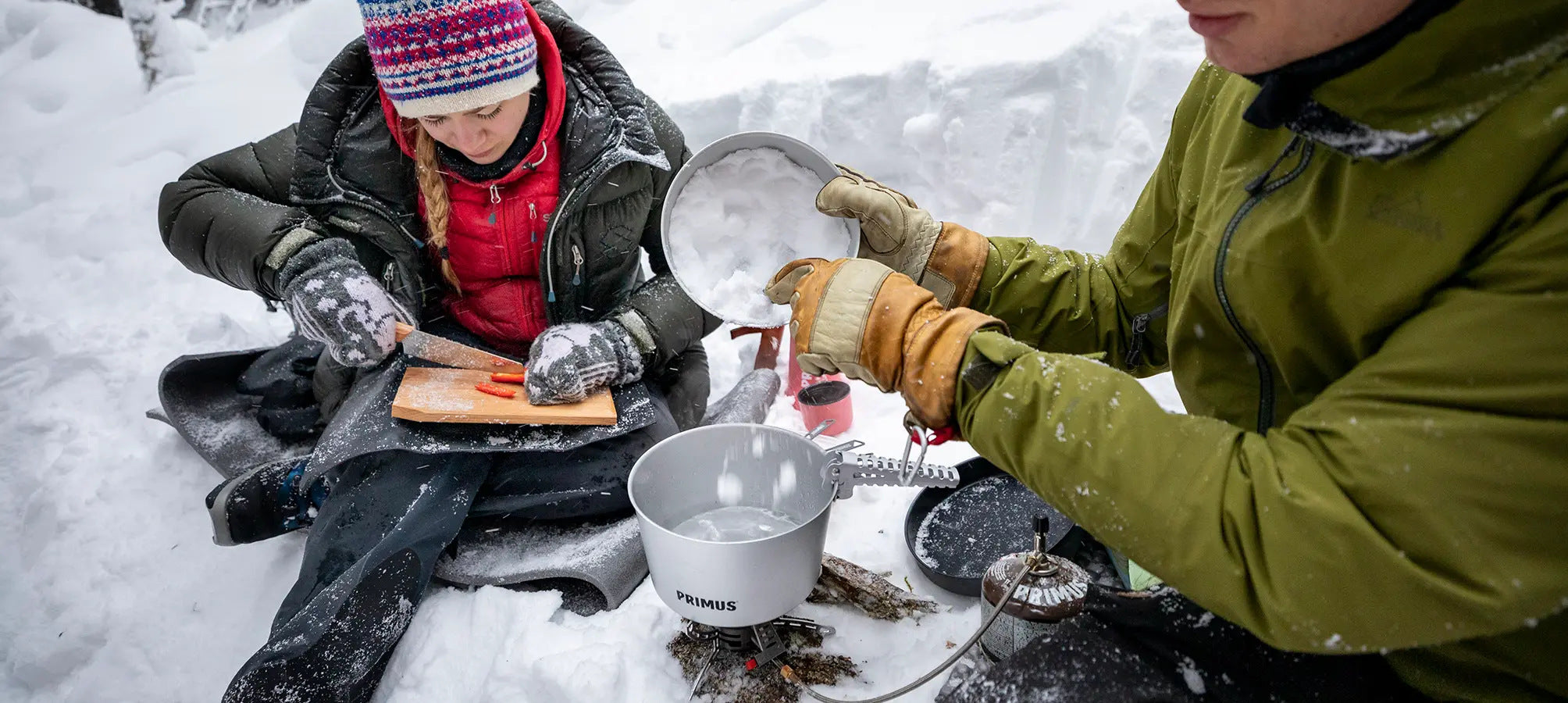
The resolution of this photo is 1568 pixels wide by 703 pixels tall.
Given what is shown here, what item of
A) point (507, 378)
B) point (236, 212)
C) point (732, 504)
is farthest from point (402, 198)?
point (732, 504)

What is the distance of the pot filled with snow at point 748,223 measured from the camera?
1.69 metres

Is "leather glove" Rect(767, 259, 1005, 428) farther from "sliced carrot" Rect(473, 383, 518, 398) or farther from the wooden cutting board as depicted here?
"sliced carrot" Rect(473, 383, 518, 398)

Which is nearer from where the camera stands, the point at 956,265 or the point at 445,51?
the point at 956,265

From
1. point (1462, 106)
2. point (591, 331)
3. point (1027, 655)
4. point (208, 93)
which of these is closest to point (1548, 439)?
point (1462, 106)

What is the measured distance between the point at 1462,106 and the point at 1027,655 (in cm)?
85

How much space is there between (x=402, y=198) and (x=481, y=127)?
34cm

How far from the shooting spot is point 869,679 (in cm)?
171

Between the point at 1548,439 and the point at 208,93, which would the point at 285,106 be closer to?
the point at 208,93

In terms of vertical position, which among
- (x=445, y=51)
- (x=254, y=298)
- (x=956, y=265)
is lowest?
(x=254, y=298)

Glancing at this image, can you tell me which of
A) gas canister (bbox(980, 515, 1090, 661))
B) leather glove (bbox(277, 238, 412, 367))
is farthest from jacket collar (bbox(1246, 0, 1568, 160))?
leather glove (bbox(277, 238, 412, 367))

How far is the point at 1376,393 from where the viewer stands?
0.97 meters

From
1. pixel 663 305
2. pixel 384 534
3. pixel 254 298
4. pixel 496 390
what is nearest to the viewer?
pixel 384 534

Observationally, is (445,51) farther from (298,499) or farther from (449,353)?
(298,499)

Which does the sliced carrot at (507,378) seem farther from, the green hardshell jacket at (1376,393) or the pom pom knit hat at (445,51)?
the green hardshell jacket at (1376,393)
